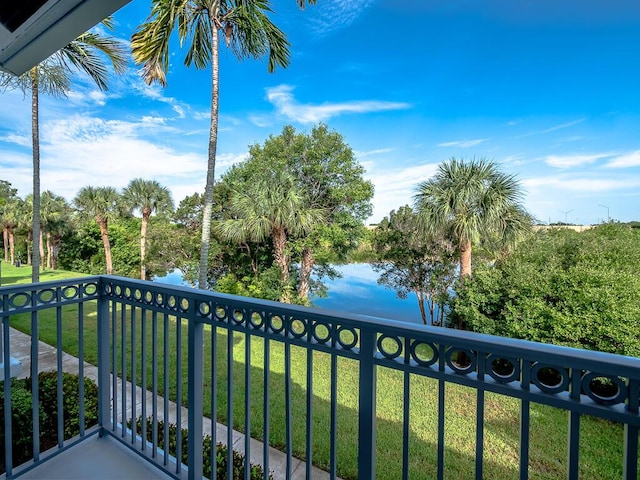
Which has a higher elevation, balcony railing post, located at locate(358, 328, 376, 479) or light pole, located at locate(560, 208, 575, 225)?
light pole, located at locate(560, 208, 575, 225)

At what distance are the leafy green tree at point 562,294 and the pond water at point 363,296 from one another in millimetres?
4063

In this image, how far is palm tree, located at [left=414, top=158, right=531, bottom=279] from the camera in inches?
312

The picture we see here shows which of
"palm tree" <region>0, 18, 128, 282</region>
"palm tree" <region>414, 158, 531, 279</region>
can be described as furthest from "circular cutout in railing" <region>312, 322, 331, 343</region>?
"palm tree" <region>414, 158, 531, 279</region>

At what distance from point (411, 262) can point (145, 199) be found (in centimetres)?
1332

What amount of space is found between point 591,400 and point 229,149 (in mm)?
14416

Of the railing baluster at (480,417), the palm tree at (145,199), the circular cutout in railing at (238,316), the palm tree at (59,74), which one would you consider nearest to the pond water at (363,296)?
the palm tree at (145,199)

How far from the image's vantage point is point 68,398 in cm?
305

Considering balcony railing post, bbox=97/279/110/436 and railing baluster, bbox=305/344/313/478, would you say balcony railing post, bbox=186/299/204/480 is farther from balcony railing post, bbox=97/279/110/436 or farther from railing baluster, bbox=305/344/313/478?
balcony railing post, bbox=97/279/110/436

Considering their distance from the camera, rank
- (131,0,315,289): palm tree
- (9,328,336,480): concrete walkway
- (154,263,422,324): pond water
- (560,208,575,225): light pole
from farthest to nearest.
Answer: (154,263,422,324): pond water, (560,208,575,225): light pole, (131,0,315,289): palm tree, (9,328,336,480): concrete walkway

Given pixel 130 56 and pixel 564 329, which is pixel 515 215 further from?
pixel 130 56

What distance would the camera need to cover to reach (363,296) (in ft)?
40.7

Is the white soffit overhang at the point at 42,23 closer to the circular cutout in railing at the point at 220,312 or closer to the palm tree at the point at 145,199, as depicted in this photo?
the circular cutout in railing at the point at 220,312

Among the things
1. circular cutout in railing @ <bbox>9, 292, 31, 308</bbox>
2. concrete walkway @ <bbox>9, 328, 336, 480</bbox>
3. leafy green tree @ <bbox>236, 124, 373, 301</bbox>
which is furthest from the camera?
leafy green tree @ <bbox>236, 124, 373, 301</bbox>

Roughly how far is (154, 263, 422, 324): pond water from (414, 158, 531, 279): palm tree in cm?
412
